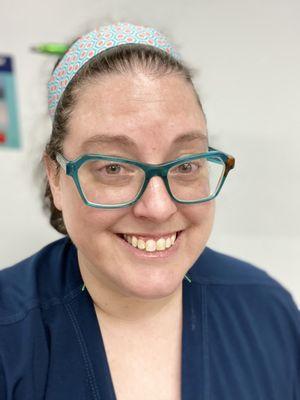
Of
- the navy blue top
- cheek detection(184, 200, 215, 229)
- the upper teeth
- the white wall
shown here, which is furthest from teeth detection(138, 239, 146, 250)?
the white wall

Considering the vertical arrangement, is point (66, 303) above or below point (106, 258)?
below

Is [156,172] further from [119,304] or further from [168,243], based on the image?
[119,304]

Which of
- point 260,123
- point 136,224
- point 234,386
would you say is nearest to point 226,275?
point 234,386

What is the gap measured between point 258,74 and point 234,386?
902 mm

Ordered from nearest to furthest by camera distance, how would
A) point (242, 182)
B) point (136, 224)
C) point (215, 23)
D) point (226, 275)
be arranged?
point (136, 224), point (226, 275), point (215, 23), point (242, 182)

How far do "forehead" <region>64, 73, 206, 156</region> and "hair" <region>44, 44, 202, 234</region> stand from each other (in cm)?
2

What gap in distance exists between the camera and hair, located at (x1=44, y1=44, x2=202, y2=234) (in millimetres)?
781

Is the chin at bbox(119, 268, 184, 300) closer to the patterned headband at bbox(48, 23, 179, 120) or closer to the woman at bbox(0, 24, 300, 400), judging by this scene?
the woman at bbox(0, 24, 300, 400)

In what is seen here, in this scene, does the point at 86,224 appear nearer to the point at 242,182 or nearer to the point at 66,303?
the point at 66,303

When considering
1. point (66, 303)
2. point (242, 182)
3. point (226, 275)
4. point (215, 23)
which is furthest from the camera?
point (242, 182)

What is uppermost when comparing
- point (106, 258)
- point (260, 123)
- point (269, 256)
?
point (260, 123)

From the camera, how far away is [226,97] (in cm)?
129

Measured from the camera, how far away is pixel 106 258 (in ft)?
2.60

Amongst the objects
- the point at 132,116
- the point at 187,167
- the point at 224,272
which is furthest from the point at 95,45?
the point at 224,272
